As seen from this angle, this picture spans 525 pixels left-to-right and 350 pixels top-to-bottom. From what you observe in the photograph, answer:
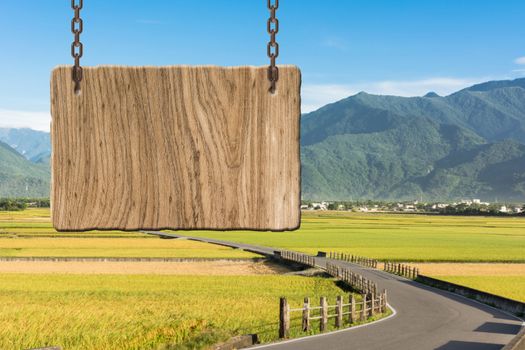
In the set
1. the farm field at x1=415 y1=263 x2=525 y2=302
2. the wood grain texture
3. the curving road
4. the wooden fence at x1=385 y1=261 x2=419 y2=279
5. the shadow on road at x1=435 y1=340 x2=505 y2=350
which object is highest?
the wood grain texture

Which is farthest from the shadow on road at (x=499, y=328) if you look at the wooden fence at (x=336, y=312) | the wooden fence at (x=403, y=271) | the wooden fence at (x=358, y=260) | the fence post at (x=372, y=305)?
the wooden fence at (x=358, y=260)

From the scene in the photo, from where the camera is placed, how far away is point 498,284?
184ft

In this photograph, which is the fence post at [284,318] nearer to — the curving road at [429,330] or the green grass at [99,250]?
the curving road at [429,330]

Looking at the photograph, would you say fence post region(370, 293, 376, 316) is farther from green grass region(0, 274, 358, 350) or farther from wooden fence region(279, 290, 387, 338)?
green grass region(0, 274, 358, 350)

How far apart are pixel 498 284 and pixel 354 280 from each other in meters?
13.1

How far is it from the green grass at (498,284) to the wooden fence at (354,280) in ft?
29.6

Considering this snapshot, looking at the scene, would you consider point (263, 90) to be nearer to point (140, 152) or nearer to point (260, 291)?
point (140, 152)

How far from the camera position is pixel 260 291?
165 ft

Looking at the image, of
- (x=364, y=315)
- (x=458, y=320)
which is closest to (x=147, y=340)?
(x=364, y=315)

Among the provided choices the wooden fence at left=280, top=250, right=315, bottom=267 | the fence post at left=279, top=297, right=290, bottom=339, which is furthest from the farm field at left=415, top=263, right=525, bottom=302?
the fence post at left=279, top=297, right=290, bottom=339

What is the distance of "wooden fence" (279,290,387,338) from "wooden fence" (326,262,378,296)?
3.18ft

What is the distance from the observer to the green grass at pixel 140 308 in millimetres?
28656

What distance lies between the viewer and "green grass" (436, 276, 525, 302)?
4938cm

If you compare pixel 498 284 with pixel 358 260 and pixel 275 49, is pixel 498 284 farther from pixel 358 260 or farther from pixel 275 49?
pixel 275 49
